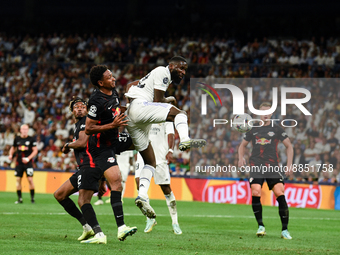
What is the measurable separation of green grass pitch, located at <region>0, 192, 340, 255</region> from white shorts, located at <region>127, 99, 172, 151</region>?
158 cm

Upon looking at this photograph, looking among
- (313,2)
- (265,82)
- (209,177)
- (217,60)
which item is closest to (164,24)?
(217,60)

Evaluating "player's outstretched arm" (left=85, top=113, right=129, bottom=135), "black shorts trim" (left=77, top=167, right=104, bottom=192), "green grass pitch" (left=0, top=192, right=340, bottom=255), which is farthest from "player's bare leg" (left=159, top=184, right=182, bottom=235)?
"player's outstretched arm" (left=85, top=113, right=129, bottom=135)

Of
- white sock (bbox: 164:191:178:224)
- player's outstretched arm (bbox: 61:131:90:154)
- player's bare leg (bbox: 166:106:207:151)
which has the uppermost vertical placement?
player's bare leg (bbox: 166:106:207:151)

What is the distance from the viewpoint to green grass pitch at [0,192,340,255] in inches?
287

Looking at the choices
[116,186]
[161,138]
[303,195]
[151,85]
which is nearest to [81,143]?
[116,186]

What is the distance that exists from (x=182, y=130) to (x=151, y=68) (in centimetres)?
1716

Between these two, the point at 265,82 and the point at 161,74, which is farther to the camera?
the point at 265,82

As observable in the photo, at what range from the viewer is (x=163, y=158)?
10898 millimetres

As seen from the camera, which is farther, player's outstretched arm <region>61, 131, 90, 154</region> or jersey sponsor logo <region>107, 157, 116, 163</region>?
player's outstretched arm <region>61, 131, 90, 154</region>

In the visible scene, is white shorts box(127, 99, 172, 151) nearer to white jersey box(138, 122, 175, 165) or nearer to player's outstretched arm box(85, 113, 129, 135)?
player's outstretched arm box(85, 113, 129, 135)

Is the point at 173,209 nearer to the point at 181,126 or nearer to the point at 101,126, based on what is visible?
the point at 181,126

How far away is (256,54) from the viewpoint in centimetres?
2502

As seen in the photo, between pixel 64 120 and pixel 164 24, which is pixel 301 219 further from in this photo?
pixel 164 24

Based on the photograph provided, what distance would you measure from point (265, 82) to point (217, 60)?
5.30m
